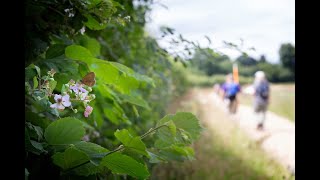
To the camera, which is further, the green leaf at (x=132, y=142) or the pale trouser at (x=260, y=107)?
the pale trouser at (x=260, y=107)

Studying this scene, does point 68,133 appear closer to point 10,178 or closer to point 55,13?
point 10,178

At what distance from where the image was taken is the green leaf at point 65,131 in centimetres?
107

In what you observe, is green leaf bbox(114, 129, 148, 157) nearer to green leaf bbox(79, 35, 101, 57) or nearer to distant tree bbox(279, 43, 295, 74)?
green leaf bbox(79, 35, 101, 57)

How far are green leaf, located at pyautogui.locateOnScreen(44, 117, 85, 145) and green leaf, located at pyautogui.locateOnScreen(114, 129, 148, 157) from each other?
106mm

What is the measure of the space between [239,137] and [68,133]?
855 cm

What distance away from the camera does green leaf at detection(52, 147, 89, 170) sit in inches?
41.4

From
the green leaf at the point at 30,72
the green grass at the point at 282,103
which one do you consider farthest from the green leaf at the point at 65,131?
the green grass at the point at 282,103

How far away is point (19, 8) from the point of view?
896 mm

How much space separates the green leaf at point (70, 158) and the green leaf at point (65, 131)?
0.04m

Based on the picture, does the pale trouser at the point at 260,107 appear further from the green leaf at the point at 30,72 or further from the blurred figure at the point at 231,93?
the green leaf at the point at 30,72

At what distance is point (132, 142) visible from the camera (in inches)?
44.0

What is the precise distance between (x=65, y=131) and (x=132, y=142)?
0.18 m

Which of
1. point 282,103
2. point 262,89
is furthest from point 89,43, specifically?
point 282,103

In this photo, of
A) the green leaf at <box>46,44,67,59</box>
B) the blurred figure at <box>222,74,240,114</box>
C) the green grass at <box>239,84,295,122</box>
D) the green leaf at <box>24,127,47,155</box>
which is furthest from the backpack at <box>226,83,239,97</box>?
the green leaf at <box>24,127,47,155</box>
